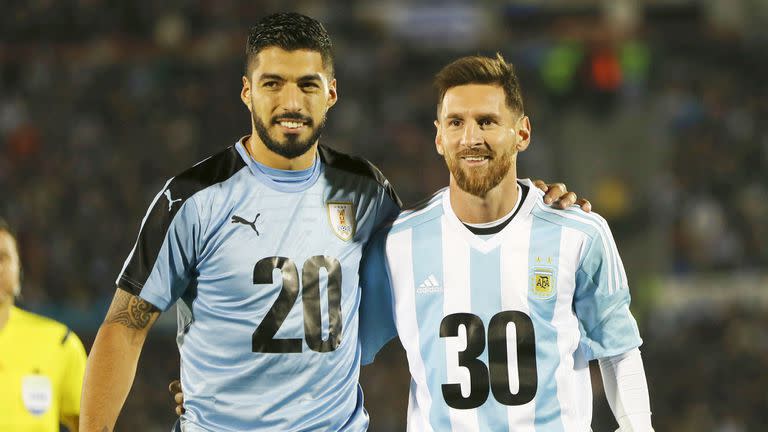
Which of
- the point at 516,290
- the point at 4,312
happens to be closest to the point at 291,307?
the point at 516,290

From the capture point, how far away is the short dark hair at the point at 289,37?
3426mm

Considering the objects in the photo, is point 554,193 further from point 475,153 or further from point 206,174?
point 206,174

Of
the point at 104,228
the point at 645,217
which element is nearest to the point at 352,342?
the point at 104,228

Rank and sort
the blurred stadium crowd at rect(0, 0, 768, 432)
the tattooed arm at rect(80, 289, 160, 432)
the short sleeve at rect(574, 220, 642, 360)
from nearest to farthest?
the tattooed arm at rect(80, 289, 160, 432), the short sleeve at rect(574, 220, 642, 360), the blurred stadium crowd at rect(0, 0, 768, 432)

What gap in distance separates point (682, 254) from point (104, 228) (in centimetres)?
723

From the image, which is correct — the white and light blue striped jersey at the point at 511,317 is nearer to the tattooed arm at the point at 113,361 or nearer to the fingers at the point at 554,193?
the fingers at the point at 554,193

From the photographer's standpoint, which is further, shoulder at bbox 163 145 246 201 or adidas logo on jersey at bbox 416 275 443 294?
adidas logo on jersey at bbox 416 275 443 294

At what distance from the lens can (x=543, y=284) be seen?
3.48m

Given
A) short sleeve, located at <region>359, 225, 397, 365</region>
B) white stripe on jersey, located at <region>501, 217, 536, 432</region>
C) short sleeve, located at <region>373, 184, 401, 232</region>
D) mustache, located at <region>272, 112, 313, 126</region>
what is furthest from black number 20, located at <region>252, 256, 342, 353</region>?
white stripe on jersey, located at <region>501, 217, 536, 432</region>

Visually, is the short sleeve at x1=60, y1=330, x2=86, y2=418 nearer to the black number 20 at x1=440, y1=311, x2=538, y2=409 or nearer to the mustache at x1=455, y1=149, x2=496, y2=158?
the black number 20 at x1=440, y1=311, x2=538, y2=409

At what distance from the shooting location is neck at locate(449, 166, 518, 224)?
3.52 metres

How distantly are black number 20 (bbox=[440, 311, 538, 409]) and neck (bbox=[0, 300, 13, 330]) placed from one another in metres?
1.88

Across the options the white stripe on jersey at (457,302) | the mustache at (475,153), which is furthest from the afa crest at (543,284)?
the mustache at (475,153)

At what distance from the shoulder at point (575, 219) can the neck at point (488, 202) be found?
106 millimetres
